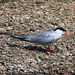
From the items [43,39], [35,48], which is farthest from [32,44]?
[43,39]

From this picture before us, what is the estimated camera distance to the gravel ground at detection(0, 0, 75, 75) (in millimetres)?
5254

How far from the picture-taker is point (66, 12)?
808 cm

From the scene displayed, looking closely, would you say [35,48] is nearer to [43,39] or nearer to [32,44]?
[32,44]

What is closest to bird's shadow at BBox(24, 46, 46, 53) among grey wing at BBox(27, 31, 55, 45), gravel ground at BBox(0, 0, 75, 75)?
gravel ground at BBox(0, 0, 75, 75)

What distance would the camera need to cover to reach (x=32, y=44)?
609cm

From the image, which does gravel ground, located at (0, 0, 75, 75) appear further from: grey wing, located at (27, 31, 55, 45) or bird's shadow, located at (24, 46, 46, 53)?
grey wing, located at (27, 31, 55, 45)

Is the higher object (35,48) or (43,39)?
(43,39)

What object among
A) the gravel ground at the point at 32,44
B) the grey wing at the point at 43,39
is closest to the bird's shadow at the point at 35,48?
the gravel ground at the point at 32,44

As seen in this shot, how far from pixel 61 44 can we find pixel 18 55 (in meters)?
1.50

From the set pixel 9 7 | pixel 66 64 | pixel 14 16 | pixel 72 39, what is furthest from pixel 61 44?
pixel 9 7

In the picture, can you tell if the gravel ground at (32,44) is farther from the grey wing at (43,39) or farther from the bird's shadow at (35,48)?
the grey wing at (43,39)

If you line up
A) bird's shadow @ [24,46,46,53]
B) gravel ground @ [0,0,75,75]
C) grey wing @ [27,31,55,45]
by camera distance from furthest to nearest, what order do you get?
bird's shadow @ [24,46,46,53]
grey wing @ [27,31,55,45]
gravel ground @ [0,0,75,75]

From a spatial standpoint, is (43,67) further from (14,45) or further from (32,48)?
(14,45)

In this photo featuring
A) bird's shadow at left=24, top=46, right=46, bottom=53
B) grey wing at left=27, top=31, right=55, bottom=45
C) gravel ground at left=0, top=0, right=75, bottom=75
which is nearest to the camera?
gravel ground at left=0, top=0, right=75, bottom=75
